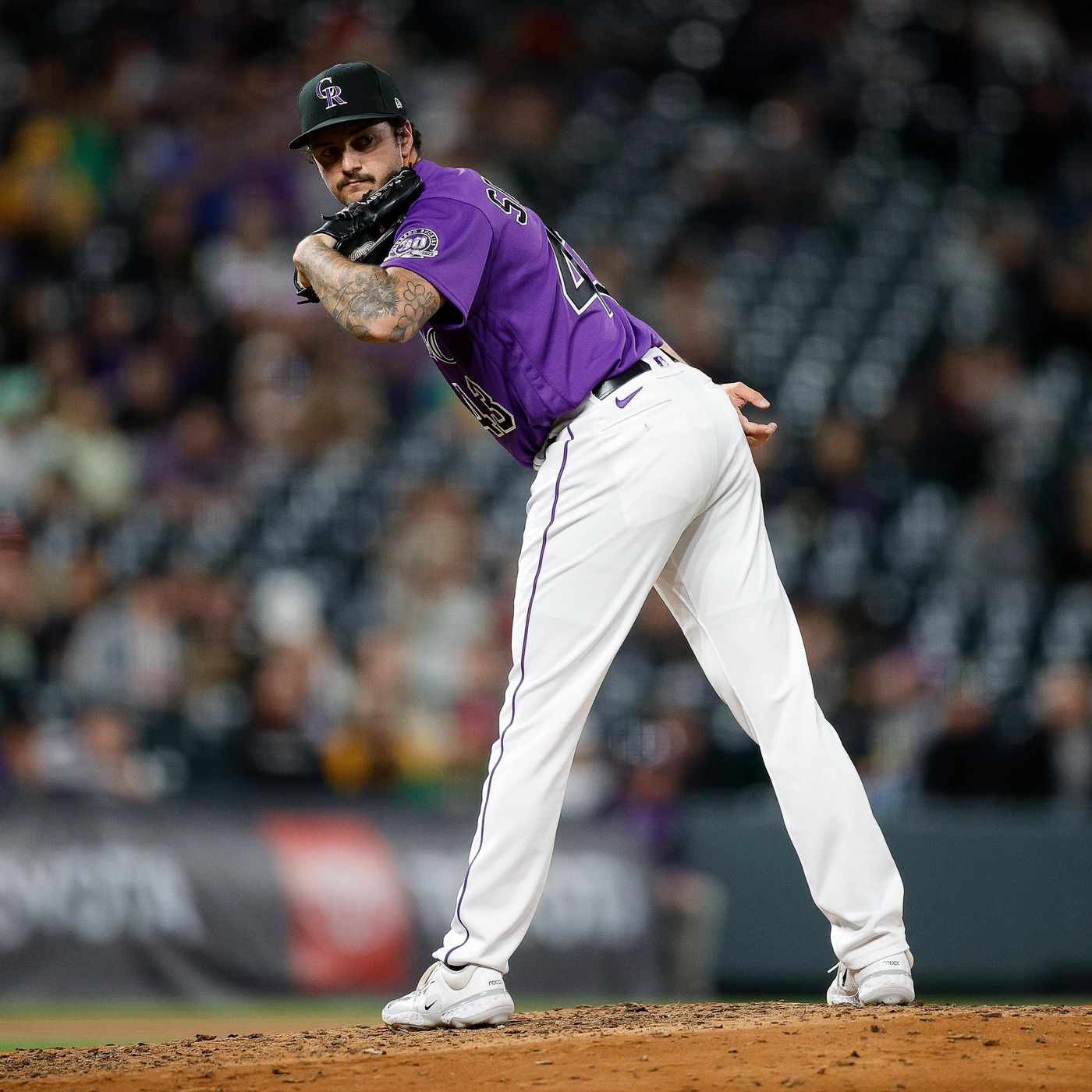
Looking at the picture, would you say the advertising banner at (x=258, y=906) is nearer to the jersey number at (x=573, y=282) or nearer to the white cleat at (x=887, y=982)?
the white cleat at (x=887, y=982)

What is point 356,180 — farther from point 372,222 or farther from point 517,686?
point 517,686

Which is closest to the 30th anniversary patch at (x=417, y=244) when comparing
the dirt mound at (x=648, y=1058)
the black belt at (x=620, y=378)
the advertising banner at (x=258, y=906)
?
the black belt at (x=620, y=378)

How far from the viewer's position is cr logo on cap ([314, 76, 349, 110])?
3617 millimetres

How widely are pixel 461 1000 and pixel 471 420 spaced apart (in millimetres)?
6539

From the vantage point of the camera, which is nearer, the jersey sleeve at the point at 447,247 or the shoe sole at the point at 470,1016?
the jersey sleeve at the point at 447,247

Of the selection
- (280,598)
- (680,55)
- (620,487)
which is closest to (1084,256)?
(680,55)

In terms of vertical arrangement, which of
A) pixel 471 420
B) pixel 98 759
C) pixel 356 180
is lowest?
pixel 98 759

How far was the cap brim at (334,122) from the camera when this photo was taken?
3.61 meters

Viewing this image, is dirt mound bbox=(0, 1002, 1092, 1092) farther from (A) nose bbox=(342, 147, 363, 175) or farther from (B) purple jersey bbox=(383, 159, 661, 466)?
(A) nose bbox=(342, 147, 363, 175)

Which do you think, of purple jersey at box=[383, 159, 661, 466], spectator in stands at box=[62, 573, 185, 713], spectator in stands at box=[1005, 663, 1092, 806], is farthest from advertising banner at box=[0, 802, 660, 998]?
purple jersey at box=[383, 159, 661, 466]

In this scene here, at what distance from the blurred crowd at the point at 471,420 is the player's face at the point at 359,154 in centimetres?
419

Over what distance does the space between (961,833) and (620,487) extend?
496cm

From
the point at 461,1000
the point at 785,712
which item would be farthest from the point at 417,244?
the point at 461,1000

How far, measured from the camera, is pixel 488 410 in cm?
385
